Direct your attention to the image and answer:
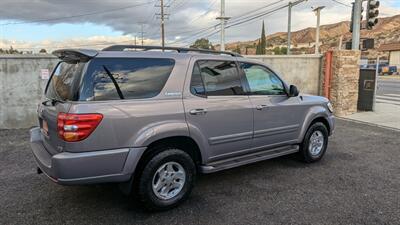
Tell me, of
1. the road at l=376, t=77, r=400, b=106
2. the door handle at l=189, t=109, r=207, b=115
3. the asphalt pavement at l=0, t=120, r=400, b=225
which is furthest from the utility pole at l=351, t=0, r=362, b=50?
the door handle at l=189, t=109, r=207, b=115

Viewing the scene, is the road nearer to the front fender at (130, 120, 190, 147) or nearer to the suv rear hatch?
the front fender at (130, 120, 190, 147)

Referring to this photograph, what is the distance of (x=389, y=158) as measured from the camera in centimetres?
593

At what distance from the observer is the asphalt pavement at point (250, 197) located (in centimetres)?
355

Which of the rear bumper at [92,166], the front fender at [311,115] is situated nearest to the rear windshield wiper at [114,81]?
the rear bumper at [92,166]

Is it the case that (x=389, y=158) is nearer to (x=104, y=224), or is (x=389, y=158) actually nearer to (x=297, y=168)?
(x=297, y=168)

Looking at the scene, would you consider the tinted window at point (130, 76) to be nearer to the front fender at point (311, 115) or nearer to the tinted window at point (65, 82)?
the tinted window at point (65, 82)

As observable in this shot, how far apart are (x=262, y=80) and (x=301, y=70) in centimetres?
780

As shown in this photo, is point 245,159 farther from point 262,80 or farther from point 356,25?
point 356,25

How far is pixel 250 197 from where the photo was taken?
412 centimetres

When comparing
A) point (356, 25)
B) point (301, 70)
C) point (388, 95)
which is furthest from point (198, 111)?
point (388, 95)

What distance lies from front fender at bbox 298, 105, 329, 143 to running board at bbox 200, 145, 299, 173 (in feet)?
0.84

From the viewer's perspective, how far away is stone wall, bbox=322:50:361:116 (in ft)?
34.9

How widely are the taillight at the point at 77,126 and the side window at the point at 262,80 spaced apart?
2323 millimetres

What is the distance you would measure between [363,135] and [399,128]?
5.26ft
